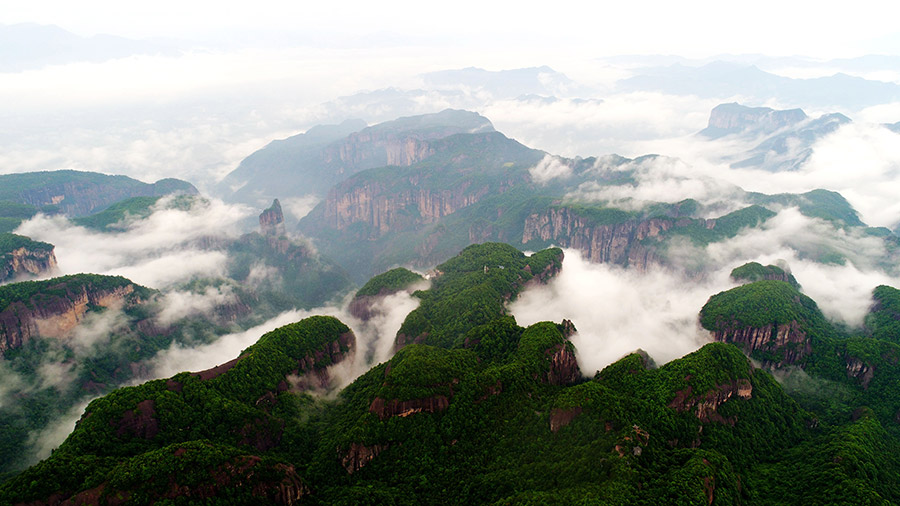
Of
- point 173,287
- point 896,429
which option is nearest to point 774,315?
point 896,429

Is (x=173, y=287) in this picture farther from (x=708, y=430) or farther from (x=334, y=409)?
(x=708, y=430)

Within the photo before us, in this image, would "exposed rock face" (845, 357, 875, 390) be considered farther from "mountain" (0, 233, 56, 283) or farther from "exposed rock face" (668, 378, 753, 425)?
"mountain" (0, 233, 56, 283)

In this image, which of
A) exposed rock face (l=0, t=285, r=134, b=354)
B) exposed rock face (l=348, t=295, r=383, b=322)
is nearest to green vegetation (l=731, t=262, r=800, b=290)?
exposed rock face (l=348, t=295, r=383, b=322)

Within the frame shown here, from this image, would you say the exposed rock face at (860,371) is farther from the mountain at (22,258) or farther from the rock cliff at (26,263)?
the rock cliff at (26,263)

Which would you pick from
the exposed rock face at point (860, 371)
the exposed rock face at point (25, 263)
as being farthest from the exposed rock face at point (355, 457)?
the exposed rock face at point (25, 263)

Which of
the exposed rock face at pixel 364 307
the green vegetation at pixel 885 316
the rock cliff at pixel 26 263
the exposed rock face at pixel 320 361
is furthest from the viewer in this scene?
→ the exposed rock face at pixel 364 307

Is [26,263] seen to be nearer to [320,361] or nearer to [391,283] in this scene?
[391,283]
